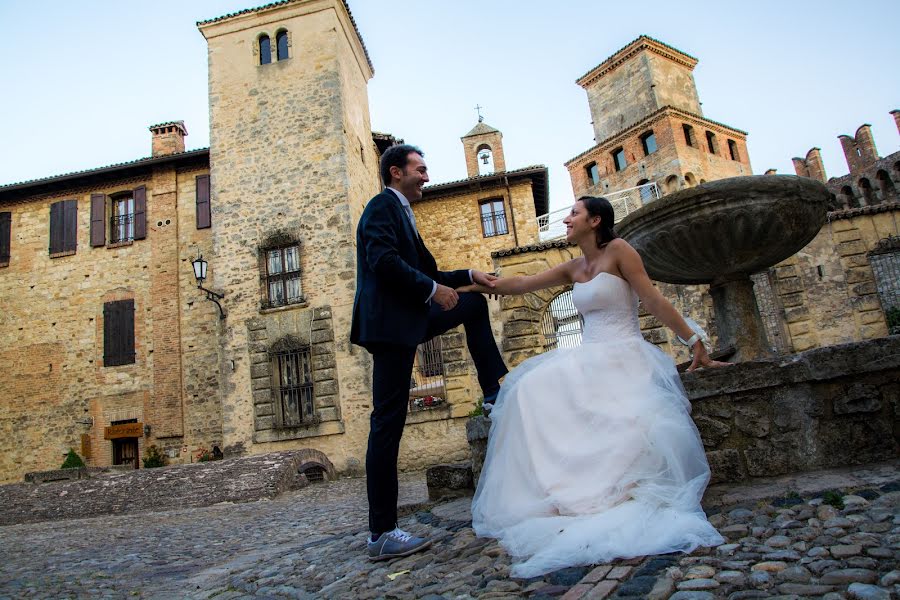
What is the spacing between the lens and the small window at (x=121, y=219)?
17203 millimetres

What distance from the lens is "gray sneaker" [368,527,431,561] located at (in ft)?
9.15

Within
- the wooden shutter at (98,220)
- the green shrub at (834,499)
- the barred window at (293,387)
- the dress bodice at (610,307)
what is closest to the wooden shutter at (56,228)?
the wooden shutter at (98,220)

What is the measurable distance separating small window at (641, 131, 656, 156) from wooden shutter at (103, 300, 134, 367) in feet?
77.6

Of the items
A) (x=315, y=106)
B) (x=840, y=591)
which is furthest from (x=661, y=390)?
(x=315, y=106)

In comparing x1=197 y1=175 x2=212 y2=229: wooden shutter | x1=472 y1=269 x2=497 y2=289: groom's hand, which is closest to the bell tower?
x1=197 y1=175 x2=212 y2=229: wooden shutter

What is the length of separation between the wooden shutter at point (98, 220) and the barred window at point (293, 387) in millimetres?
7207

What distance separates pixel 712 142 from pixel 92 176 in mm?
26789

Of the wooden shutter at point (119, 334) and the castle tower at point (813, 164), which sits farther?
the castle tower at point (813, 164)

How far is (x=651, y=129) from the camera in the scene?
92.9 feet

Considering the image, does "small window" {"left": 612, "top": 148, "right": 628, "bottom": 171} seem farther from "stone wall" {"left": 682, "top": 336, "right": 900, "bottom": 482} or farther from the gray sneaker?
the gray sneaker

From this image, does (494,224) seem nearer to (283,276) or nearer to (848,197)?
(283,276)

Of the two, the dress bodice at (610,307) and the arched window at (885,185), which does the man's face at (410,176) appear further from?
the arched window at (885,185)

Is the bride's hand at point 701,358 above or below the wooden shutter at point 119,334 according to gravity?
below

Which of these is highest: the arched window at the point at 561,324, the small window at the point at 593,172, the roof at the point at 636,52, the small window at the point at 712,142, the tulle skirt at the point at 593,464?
the roof at the point at 636,52
